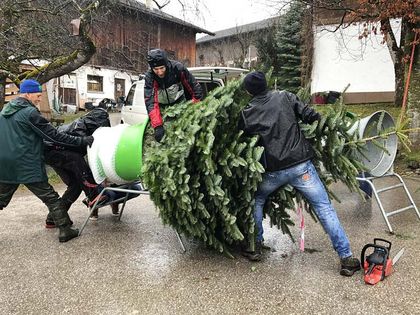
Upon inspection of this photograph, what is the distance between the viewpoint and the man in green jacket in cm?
430

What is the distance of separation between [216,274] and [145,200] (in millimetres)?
3146

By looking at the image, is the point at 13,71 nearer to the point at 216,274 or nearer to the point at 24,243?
the point at 24,243

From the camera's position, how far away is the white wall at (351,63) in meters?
17.9

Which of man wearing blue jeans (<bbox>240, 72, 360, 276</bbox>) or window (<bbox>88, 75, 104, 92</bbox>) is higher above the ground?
window (<bbox>88, 75, 104, 92</bbox>)

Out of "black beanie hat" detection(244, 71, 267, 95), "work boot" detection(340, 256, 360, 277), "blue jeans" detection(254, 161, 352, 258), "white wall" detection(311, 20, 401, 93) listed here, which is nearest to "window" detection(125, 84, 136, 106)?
"black beanie hat" detection(244, 71, 267, 95)

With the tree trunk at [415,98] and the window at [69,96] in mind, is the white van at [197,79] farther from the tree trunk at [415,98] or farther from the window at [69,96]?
the window at [69,96]

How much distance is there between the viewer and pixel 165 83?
185 inches

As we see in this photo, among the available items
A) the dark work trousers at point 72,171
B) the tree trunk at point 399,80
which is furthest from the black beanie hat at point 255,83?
the tree trunk at point 399,80

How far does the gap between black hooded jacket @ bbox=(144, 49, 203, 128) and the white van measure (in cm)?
362

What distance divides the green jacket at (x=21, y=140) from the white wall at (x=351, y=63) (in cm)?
1516

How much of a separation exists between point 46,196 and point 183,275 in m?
1.85

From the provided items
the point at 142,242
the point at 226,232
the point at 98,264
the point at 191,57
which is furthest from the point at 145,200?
the point at 191,57

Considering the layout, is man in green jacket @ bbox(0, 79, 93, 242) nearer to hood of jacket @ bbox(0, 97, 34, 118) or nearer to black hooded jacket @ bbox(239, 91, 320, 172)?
hood of jacket @ bbox(0, 97, 34, 118)

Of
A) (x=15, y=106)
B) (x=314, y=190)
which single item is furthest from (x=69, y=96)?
(x=314, y=190)
